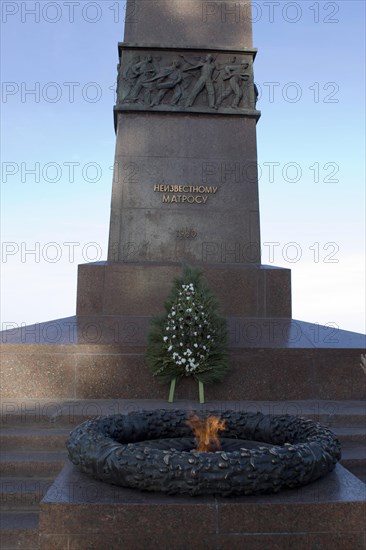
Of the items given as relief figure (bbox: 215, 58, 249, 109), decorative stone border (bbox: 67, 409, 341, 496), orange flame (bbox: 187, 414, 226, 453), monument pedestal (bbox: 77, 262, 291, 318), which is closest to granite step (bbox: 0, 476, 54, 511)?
decorative stone border (bbox: 67, 409, 341, 496)

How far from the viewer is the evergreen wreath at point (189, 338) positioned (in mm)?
7082

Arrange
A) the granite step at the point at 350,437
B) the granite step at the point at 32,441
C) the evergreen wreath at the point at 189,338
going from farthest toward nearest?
the evergreen wreath at the point at 189,338, the granite step at the point at 350,437, the granite step at the point at 32,441

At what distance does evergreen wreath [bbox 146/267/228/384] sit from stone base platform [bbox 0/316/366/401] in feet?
0.96

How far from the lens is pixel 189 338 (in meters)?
7.07

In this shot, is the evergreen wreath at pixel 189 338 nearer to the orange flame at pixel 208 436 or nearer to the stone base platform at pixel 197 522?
the orange flame at pixel 208 436

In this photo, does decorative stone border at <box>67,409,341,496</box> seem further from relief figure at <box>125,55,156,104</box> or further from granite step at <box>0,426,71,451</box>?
relief figure at <box>125,55,156,104</box>

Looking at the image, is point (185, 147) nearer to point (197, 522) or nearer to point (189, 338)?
point (189, 338)

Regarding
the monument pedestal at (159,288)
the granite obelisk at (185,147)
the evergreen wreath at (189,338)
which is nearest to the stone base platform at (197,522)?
the evergreen wreath at (189,338)

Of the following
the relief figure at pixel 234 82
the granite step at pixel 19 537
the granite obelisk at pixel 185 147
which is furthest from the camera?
the relief figure at pixel 234 82

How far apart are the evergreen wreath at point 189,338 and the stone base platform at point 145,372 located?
29 cm

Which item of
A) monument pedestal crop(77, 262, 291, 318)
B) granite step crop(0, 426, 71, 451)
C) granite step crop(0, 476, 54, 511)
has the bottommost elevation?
granite step crop(0, 476, 54, 511)

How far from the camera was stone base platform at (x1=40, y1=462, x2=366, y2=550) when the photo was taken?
11.8 ft

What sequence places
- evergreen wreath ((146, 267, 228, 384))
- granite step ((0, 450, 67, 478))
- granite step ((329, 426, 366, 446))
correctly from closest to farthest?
granite step ((0, 450, 67, 478))
granite step ((329, 426, 366, 446))
evergreen wreath ((146, 267, 228, 384))

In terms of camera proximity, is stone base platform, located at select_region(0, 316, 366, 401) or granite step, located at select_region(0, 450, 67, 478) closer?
granite step, located at select_region(0, 450, 67, 478)
